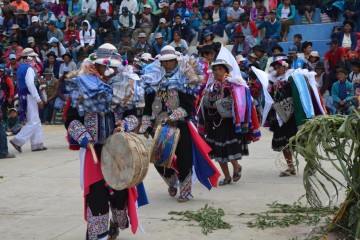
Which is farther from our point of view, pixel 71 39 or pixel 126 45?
pixel 71 39

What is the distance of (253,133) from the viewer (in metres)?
10.1

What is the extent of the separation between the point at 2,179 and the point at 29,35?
44.2 ft

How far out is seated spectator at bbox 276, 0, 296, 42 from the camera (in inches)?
812

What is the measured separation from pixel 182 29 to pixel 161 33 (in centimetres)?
61

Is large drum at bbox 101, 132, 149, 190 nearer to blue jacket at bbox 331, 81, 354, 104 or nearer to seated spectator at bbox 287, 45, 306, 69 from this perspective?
seated spectator at bbox 287, 45, 306, 69

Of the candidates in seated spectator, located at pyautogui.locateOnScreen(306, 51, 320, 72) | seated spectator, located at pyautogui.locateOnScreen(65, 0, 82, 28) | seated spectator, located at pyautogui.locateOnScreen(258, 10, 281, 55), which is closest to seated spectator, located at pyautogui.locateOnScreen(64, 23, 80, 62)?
seated spectator, located at pyautogui.locateOnScreen(65, 0, 82, 28)

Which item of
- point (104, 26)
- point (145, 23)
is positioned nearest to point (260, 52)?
point (145, 23)

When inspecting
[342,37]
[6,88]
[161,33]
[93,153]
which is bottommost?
[6,88]

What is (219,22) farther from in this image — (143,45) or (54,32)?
(54,32)

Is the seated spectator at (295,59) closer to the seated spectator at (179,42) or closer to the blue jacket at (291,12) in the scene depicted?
the blue jacket at (291,12)

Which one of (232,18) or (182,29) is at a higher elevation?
(232,18)

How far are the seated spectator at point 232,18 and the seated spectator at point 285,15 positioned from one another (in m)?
1.12

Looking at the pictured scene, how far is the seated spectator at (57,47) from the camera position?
2225 centimetres

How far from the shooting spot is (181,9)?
2227 centimetres
